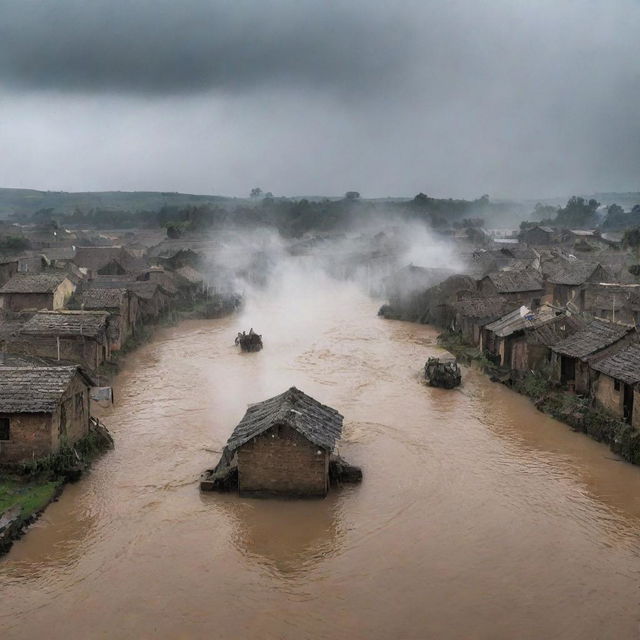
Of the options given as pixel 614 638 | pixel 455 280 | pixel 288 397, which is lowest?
pixel 614 638

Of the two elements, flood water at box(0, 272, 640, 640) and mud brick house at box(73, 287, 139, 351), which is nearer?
flood water at box(0, 272, 640, 640)

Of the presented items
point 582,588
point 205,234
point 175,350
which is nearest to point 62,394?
point 582,588

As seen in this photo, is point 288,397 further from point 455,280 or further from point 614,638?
point 455,280

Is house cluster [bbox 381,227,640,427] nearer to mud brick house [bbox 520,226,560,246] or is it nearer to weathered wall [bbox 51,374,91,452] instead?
weathered wall [bbox 51,374,91,452]

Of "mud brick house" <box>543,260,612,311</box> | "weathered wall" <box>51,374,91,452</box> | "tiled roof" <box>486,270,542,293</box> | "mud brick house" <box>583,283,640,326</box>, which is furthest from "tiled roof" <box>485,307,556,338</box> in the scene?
"weathered wall" <box>51,374,91,452</box>

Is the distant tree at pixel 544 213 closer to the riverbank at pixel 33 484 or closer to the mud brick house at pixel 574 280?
the mud brick house at pixel 574 280

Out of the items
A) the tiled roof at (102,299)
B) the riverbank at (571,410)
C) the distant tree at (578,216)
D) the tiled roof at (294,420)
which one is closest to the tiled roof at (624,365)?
the riverbank at (571,410)

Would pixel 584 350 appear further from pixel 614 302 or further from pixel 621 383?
pixel 614 302
